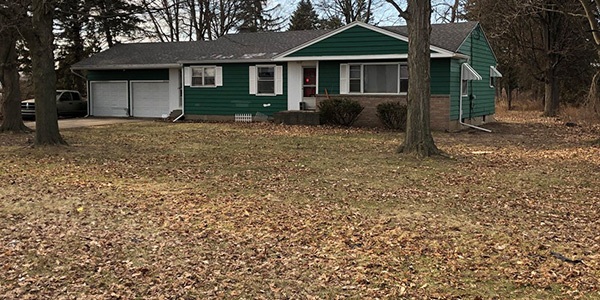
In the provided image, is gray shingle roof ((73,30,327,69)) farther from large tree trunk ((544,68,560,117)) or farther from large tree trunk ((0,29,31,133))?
large tree trunk ((544,68,560,117))

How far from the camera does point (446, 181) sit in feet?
31.2

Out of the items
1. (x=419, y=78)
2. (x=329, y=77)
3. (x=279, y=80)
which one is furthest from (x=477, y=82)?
(x=419, y=78)

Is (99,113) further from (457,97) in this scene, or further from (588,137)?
(588,137)

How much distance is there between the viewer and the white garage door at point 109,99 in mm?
27734

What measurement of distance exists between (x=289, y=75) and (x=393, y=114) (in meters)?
5.31

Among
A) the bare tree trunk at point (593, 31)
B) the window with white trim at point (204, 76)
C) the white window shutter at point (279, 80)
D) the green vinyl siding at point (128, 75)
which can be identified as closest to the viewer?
the bare tree trunk at point (593, 31)

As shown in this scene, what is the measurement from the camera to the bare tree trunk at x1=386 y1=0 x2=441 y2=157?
1224 centimetres

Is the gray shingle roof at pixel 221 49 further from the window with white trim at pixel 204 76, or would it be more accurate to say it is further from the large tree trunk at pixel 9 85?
the large tree trunk at pixel 9 85

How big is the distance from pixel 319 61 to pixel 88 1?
16.3 m

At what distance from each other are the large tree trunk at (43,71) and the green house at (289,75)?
620 centimetres

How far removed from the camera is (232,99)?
24.0 m

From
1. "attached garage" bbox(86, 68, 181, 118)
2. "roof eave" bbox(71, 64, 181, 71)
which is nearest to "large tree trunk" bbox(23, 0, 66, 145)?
"roof eave" bbox(71, 64, 181, 71)

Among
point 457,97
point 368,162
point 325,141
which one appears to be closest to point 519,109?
point 457,97

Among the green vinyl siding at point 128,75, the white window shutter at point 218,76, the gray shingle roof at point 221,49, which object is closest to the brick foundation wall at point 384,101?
the gray shingle roof at point 221,49
